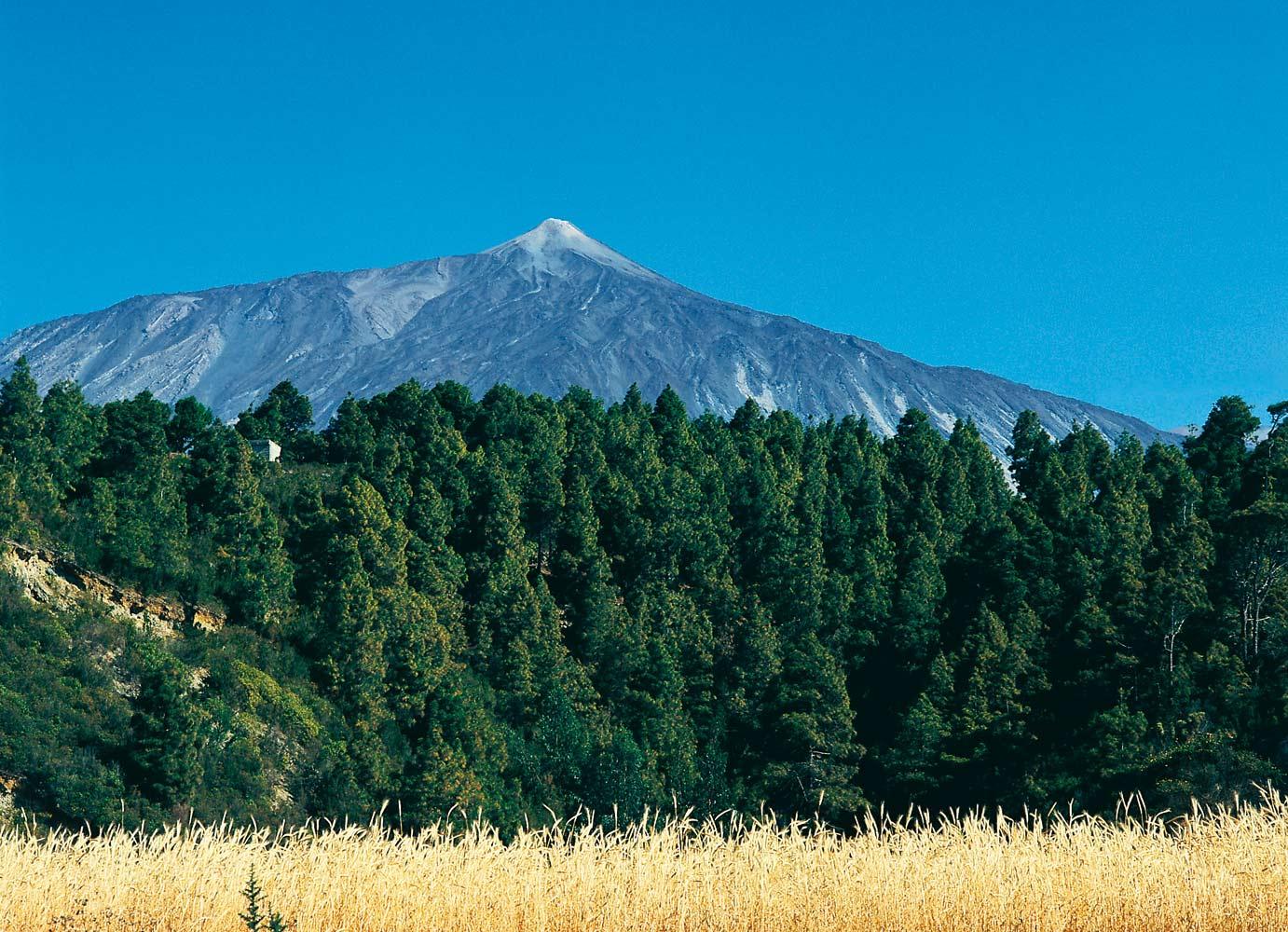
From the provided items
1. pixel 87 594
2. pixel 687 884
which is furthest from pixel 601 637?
pixel 687 884

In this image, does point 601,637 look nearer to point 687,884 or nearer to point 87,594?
point 87,594

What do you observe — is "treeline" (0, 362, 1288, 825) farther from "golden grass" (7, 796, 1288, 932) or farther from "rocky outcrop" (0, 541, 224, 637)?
"golden grass" (7, 796, 1288, 932)

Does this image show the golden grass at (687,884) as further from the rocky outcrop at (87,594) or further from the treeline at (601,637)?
the rocky outcrop at (87,594)

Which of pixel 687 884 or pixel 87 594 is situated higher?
pixel 87 594

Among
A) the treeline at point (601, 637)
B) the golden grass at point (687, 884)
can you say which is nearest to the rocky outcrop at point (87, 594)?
the treeline at point (601, 637)

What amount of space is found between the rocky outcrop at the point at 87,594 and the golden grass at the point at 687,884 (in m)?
59.7

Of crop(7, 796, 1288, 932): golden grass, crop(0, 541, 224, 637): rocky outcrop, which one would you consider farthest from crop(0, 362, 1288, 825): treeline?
crop(7, 796, 1288, 932): golden grass

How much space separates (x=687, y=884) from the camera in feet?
39.8

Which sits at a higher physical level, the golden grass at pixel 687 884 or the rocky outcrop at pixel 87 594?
the rocky outcrop at pixel 87 594

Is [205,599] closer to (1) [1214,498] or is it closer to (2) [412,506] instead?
(2) [412,506]

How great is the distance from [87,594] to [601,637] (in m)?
26.9

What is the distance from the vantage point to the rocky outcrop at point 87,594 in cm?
6869

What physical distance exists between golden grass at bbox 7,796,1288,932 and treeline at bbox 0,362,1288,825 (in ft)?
147

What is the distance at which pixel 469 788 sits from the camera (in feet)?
211
